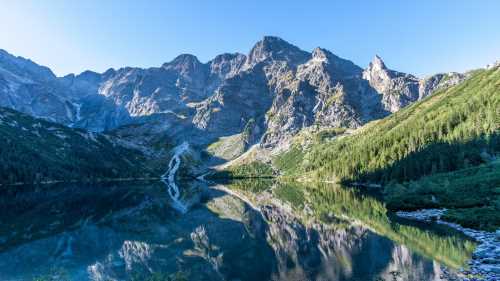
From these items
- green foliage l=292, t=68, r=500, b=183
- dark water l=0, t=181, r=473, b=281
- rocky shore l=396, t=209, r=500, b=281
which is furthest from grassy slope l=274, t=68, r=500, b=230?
dark water l=0, t=181, r=473, b=281

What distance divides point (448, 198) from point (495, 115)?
98.8 meters

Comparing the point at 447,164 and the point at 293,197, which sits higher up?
the point at 447,164

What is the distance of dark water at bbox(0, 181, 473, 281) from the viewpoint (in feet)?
108

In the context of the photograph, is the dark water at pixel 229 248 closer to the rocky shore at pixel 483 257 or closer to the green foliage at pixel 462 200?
the rocky shore at pixel 483 257

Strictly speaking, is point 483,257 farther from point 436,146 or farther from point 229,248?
point 436,146

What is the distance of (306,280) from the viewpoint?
30406mm

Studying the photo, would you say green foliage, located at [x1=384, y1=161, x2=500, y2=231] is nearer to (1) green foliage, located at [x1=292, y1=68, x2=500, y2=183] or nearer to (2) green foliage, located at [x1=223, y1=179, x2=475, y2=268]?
(2) green foliage, located at [x1=223, y1=179, x2=475, y2=268]

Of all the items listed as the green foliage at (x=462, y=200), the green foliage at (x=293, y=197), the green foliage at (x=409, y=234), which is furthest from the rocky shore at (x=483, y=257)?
the green foliage at (x=293, y=197)

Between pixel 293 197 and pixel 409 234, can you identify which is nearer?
pixel 409 234

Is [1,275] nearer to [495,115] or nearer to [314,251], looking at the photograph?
[314,251]

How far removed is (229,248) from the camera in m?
45.8

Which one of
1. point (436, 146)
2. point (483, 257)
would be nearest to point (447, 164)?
point (436, 146)

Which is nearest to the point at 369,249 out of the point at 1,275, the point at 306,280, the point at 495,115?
the point at 306,280

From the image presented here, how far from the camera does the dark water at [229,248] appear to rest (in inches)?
1291
